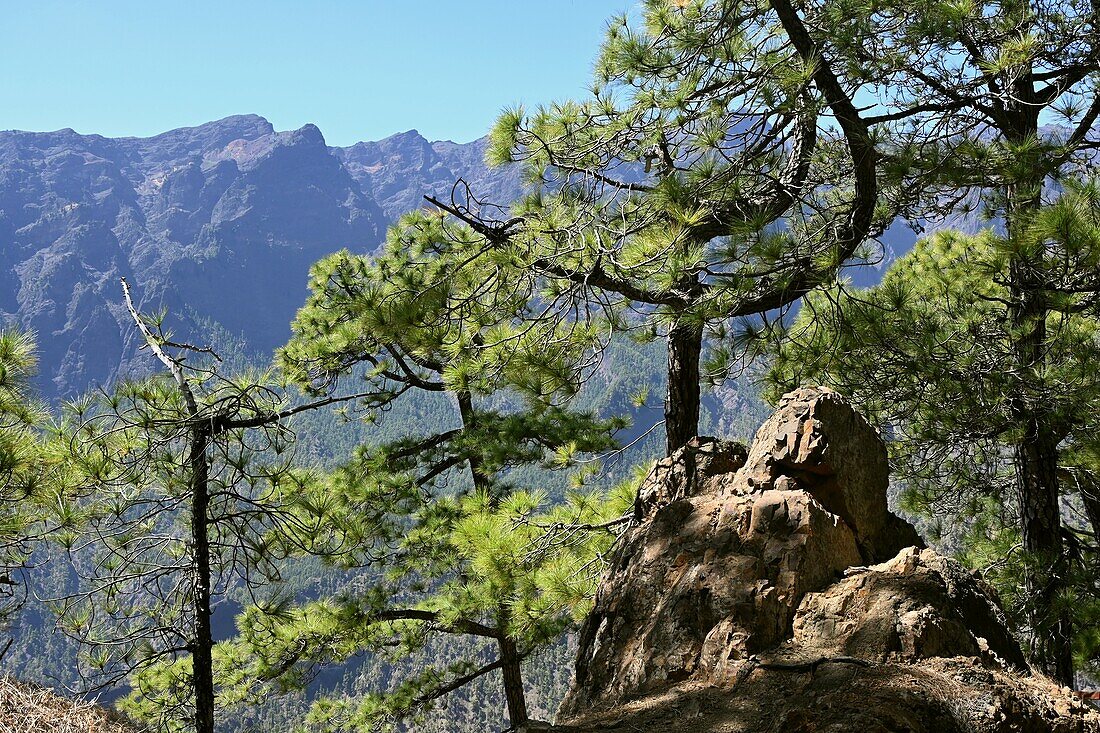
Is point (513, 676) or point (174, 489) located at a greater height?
point (174, 489)

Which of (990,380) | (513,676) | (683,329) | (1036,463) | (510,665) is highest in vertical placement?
(683,329)

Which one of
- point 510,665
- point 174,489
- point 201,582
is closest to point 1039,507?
point 510,665

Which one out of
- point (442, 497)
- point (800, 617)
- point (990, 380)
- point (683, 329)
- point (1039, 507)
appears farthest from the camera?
point (442, 497)

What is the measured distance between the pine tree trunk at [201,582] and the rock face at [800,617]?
2.04m

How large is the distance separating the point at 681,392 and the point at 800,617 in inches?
97.1

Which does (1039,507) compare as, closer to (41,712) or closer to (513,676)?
(513,676)

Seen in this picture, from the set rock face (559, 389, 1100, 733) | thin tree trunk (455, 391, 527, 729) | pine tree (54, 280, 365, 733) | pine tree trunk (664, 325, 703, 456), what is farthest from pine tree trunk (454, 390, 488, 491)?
rock face (559, 389, 1100, 733)

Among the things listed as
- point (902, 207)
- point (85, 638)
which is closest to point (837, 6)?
point (902, 207)

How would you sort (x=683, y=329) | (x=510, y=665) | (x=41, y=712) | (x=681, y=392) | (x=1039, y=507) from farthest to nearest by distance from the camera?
(x=510, y=665) < (x=1039, y=507) < (x=681, y=392) < (x=683, y=329) < (x=41, y=712)

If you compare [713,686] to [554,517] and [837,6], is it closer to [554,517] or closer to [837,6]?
[554,517]

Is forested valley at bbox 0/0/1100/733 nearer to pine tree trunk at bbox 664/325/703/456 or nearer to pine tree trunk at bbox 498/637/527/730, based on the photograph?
pine tree trunk at bbox 664/325/703/456

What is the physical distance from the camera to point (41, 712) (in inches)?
164

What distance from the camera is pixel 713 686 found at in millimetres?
2506

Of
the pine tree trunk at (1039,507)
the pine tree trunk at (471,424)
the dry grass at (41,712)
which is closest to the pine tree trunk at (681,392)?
the pine tree trunk at (1039,507)
